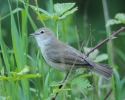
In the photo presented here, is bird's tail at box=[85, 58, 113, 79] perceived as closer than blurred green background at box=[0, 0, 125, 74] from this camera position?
Yes

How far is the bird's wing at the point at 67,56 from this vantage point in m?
4.40

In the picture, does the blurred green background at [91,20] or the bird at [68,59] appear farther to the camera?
the blurred green background at [91,20]

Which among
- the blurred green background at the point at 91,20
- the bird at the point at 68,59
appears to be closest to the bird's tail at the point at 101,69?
the bird at the point at 68,59

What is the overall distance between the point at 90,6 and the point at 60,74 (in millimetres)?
4146

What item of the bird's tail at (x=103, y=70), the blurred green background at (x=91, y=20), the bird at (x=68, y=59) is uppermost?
the bird at (x=68, y=59)

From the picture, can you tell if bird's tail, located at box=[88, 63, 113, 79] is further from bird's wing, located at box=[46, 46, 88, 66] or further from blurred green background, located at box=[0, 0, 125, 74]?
blurred green background, located at box=[0, 0, 125, 74]

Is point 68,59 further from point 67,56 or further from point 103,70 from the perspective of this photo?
point 103,70

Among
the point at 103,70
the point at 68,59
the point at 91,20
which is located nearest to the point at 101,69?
the point at 103,70

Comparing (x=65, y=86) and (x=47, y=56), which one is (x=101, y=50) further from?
(x=65, y=86)

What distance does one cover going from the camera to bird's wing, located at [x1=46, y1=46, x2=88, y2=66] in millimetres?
4402

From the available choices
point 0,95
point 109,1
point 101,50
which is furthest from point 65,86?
point 109,1

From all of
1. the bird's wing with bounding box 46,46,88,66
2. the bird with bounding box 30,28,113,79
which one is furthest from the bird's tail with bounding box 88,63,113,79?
the bird's wing with bounding box 46,46,88,66

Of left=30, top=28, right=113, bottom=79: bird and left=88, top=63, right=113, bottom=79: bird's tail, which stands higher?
left=30, top=28, right=113, bottom=79: bird

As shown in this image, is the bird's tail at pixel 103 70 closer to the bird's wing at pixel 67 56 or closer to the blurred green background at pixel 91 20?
the bird's wing at pixel 67 56
